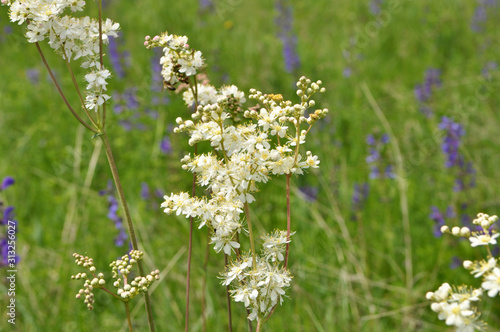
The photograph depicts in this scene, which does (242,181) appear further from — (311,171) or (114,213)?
(311,171)

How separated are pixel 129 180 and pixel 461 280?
297 cm

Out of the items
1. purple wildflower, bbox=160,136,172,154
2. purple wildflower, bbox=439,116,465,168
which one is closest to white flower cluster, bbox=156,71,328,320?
purple wildflower, bbox=439,116,465,168

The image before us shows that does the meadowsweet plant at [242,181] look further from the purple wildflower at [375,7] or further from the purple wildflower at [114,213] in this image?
the purple wildflower at [375,7]

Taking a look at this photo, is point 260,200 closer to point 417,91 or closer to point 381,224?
point 381,224

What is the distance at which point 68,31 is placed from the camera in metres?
1.57

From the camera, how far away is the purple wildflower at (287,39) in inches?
237

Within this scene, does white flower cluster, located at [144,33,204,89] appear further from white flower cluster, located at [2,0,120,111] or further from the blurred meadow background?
the blurred meadow background

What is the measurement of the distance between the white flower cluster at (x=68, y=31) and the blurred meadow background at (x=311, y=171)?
2.73 ft

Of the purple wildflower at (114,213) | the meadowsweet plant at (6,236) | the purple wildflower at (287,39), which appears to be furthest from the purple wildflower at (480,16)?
the meadowsweet plant at (6,236)

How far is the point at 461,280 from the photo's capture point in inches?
143

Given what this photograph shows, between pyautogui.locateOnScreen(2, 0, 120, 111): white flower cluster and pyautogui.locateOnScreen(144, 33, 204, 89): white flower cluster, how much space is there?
17cm

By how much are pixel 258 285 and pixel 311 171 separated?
10.9 feet

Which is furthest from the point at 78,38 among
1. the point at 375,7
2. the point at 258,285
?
the point at 375,7

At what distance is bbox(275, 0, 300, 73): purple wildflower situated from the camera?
6012mm
